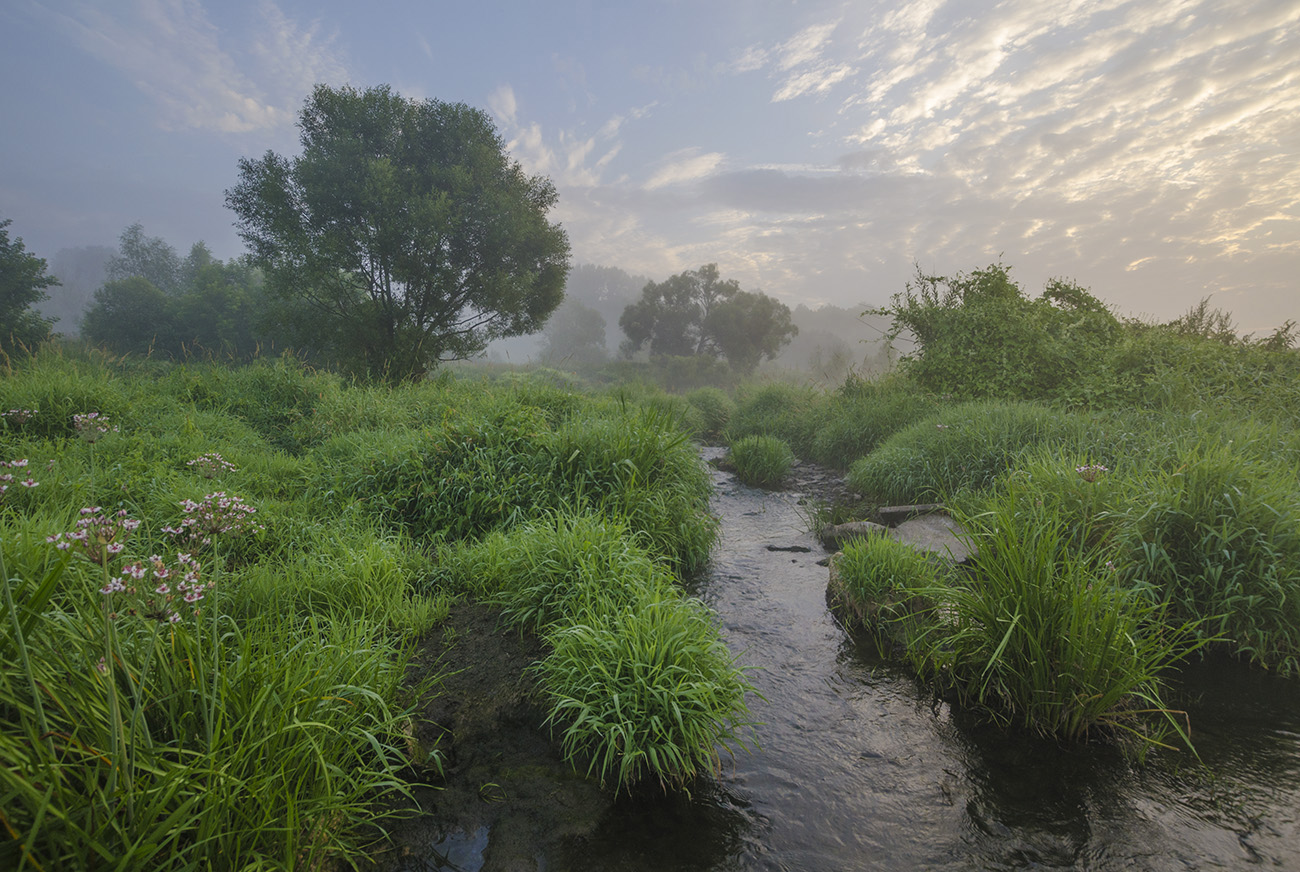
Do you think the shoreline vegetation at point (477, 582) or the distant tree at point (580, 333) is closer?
the shoreline vegetation at point (477, 582)

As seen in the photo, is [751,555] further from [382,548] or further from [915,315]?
[915,315]

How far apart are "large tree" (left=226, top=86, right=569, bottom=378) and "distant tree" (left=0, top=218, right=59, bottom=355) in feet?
42.6

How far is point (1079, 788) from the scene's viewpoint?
9.17 ft

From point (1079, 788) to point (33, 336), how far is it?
32600 millimetres

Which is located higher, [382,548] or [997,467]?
[997,467]

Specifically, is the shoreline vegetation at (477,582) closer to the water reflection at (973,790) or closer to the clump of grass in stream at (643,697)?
the clump of grass in stream at (643,697)

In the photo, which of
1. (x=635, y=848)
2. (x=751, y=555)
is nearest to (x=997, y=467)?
(x=751, y=555)

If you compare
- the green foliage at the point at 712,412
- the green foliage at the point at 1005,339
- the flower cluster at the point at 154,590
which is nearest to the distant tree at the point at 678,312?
the green foliage at the point at 712,412

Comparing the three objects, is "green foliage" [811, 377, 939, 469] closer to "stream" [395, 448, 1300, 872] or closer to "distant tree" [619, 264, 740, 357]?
"stream" [395, 448, 1300, 872]

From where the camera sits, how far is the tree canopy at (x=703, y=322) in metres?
38.5

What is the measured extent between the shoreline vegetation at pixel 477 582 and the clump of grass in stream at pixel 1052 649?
0.07 ft

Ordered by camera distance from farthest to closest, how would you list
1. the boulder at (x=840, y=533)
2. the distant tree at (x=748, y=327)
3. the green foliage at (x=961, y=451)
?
the distant tree at (x=748, y=327) → the green foliage at (x=961, y=451) → the boulder at (x=840, y=533)

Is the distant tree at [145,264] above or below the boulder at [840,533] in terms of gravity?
above

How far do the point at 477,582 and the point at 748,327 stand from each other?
36066 mm
